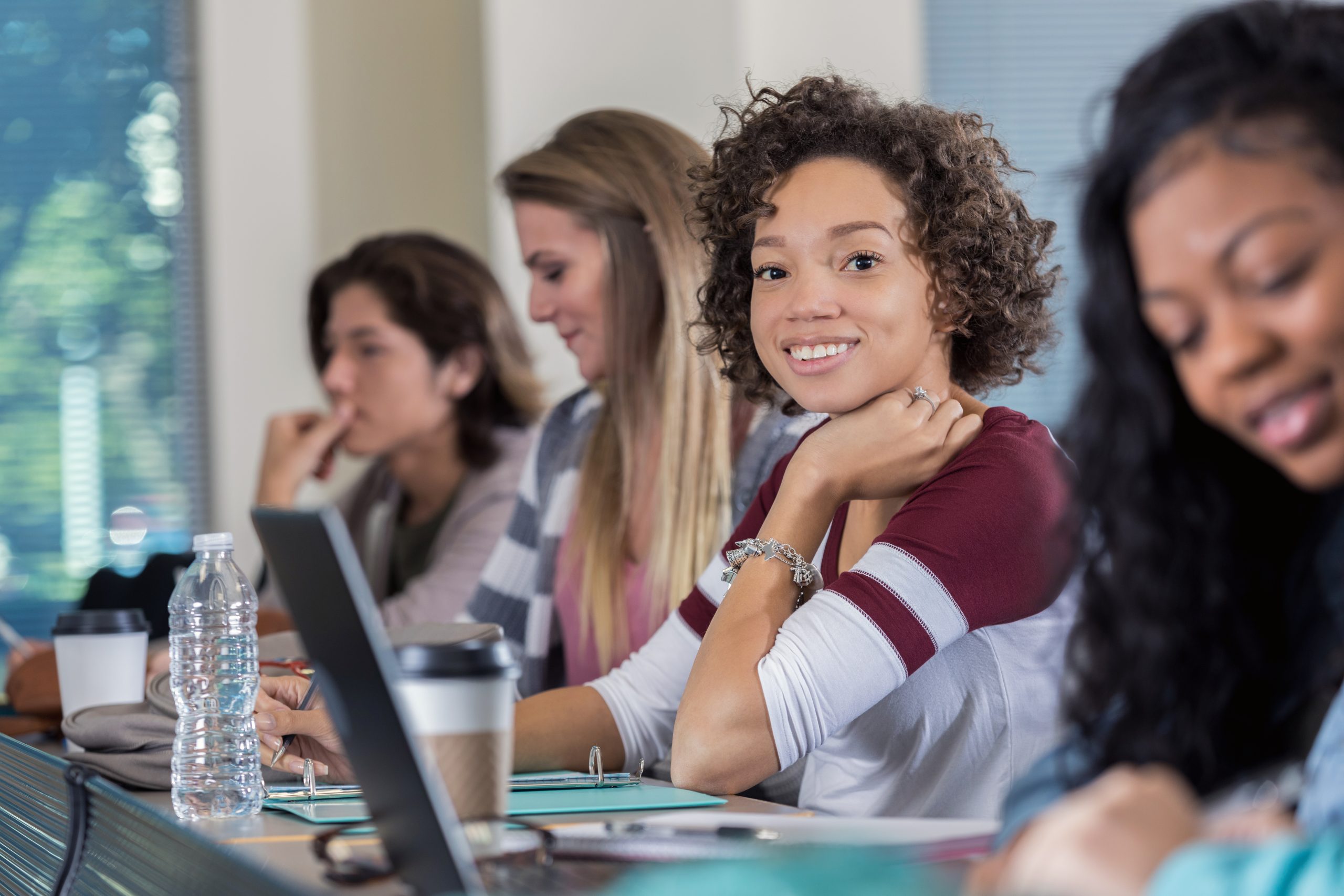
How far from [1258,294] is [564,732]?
37.6 inches

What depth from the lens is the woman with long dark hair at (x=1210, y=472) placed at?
61 centimetres

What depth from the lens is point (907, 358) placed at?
4.70ft

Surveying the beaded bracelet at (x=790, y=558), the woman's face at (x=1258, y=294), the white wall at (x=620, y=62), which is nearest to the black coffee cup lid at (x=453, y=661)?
the woman's face at (x=1258, y=294)

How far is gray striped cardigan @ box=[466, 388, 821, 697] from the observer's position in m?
2.14

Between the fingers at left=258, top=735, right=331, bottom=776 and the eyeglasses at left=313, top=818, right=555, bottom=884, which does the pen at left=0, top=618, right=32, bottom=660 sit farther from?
the eyeglasses at left=313, top=818, right=555, bottom=884

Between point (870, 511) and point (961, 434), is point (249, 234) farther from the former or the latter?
point (961, 434)

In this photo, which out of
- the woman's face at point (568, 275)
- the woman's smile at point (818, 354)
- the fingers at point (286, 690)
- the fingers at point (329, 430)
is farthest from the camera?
the fingers at point (329, 430)

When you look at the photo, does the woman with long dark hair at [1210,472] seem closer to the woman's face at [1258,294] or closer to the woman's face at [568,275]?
the woman's face at [1258,294]

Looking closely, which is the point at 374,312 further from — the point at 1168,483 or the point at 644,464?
the point at 1168,483

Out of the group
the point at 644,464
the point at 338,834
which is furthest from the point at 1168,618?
the point at 644,464

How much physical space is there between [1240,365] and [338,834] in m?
0.62

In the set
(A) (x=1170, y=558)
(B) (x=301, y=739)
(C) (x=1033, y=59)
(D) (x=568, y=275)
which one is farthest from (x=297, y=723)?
(C) (x=1033, y=59)

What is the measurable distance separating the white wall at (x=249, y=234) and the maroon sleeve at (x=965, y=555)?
2.39 m

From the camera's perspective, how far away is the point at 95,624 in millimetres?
1558
